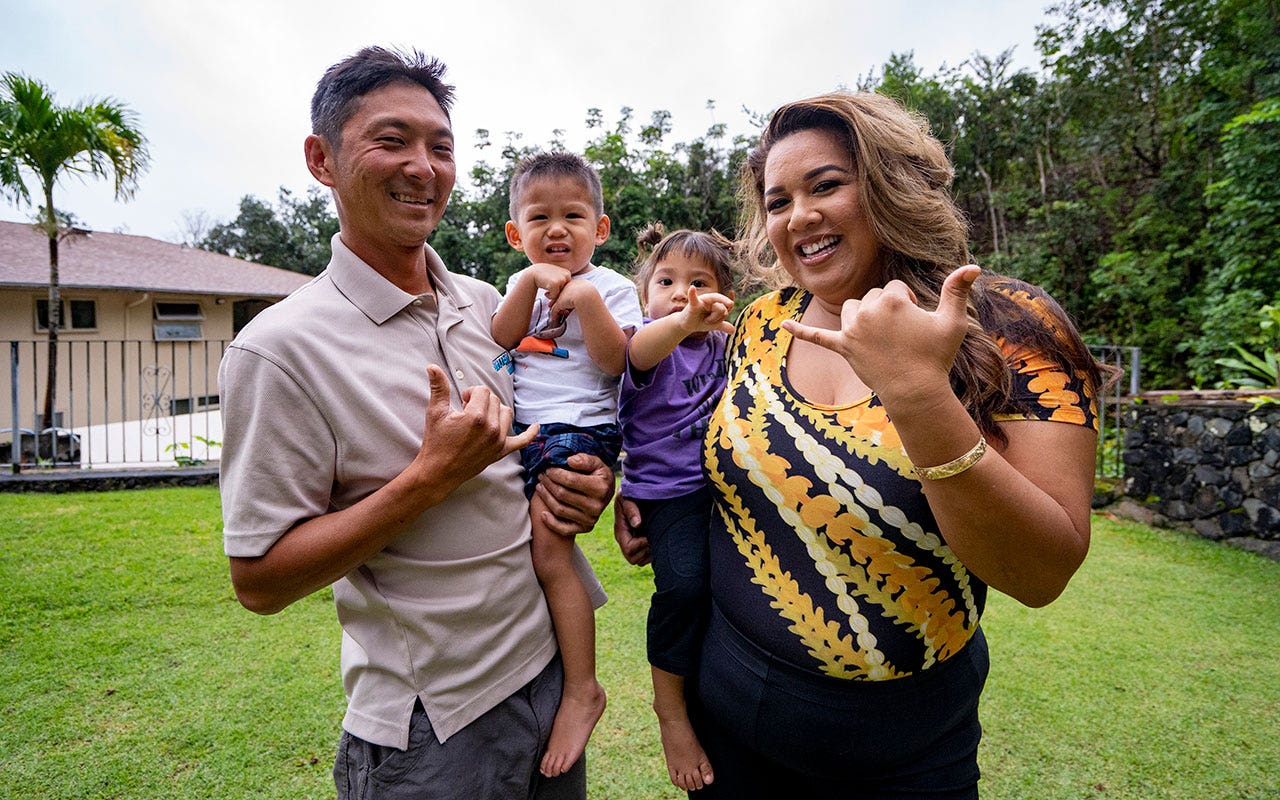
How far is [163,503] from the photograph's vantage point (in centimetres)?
678

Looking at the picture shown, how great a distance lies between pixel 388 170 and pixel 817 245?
3.03 ft

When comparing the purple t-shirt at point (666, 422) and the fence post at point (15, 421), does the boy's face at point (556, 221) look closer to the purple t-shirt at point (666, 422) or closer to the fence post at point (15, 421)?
the purple t-shirt at point (666, 422)

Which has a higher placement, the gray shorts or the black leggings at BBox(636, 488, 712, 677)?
the black leggings at BBox(636, 488, 712, 677)

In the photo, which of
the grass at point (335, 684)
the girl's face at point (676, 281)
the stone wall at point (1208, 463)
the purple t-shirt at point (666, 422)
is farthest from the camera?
the stone wall at point (1208, 463)

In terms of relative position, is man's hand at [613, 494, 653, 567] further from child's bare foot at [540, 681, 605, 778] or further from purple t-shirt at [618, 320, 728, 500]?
child's bare foot at [540, 681, 605, 778]

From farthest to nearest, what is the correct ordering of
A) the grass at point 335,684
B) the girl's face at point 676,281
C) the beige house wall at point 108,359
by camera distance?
the beige house wall at point 108,359, the grass at point 335,684, the girl's face at point 676,281

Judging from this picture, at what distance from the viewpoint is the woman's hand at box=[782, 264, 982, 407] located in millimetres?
1034

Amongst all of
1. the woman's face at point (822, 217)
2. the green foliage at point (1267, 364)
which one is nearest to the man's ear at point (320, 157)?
the woman's face at point (822, 217)

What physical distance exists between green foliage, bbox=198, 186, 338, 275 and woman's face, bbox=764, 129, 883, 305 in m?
27.2

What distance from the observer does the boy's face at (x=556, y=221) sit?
2.06m

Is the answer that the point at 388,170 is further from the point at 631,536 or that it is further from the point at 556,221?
the point at 631,536

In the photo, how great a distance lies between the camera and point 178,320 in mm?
16391

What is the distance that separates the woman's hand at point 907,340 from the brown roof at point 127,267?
1551 centimetres

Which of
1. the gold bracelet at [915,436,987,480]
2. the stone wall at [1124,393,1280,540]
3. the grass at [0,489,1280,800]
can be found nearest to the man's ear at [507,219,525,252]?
the gold bracelet at [915,436,987,480]
